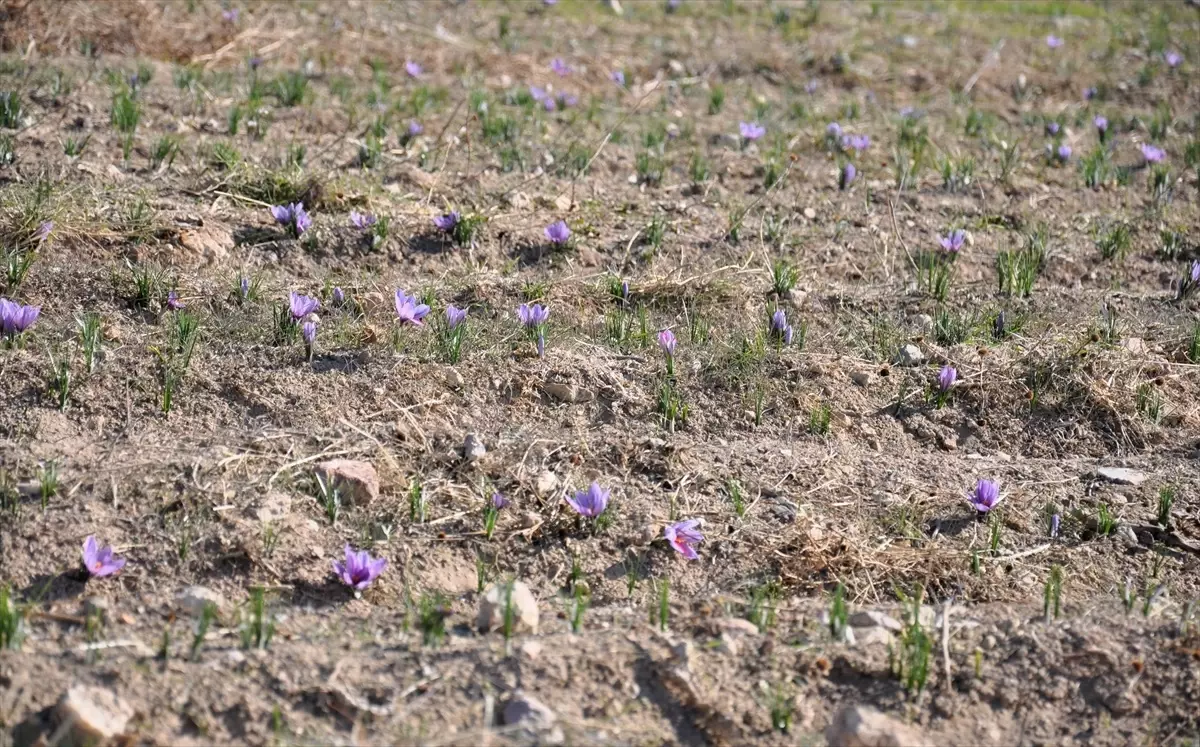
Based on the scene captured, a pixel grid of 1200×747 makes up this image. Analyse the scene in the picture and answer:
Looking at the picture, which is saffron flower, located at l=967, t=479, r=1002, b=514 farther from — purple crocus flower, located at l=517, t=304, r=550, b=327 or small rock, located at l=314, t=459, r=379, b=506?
small rock, located at l=314, t=459, r=379, b=506

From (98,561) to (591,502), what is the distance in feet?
3.84

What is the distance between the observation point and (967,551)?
3.63m

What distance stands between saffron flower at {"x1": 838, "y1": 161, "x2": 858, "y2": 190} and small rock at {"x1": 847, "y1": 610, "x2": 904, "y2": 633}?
3208 mm

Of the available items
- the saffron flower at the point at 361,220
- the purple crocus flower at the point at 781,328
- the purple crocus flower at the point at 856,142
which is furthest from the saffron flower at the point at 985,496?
the purple crocus flower at the point at 856,142

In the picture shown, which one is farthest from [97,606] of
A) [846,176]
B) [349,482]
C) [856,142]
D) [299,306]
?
[856,142]

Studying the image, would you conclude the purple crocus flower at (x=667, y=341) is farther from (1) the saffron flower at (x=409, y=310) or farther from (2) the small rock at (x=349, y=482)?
(2) the small rock at (x=349, y=482)

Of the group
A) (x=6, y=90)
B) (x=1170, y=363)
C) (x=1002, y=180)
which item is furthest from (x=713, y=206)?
(x=6, y=90)

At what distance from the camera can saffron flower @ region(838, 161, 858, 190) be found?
606 centimetres

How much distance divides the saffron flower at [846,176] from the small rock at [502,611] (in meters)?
3.48

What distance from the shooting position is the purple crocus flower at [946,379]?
4.19m

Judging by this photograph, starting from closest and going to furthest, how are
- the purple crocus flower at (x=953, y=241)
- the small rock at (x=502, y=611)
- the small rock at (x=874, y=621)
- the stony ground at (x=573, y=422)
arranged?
1. the stony ground at (x=573, y=422)
2. the small rock at (x=502, y=611)
3. the small rock at (x=874, y=621)
4. the purple crocus flower at (x=953, y=241)

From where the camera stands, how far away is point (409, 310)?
4.13 m

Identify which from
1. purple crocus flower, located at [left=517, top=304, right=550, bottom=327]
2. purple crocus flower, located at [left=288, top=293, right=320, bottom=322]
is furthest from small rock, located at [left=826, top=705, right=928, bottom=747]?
purple crocus flower, located at [left=288, top=293, right=320, bottom=322]

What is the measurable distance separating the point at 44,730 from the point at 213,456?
108cm
